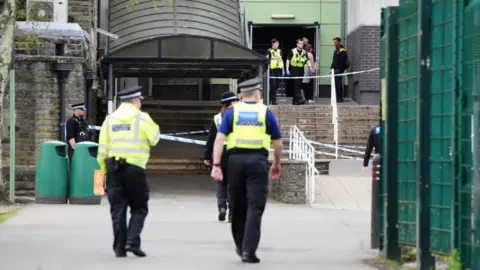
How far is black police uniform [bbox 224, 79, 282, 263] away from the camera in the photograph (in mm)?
10734

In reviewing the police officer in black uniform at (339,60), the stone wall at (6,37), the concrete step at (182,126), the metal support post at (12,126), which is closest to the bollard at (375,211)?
the stone wall at (6,37)

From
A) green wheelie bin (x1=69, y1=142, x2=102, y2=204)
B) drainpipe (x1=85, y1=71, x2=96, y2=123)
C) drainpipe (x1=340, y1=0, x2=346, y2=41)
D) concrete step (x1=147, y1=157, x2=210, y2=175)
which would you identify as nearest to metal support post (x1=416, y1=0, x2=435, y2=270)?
green wheelie bin (x1=69, y1=142, x2=102, y2=204)

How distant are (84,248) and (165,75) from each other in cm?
1536

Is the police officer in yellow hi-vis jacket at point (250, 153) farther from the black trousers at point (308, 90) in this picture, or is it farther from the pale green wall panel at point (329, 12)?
the pale green wall panel at point (329, 12)

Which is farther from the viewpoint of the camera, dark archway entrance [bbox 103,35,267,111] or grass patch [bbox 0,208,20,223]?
dark archway entrance [bbox 103,35,267,111]

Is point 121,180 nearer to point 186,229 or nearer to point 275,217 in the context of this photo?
point 186,229

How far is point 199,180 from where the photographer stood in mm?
25484

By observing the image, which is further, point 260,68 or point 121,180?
point 260,68

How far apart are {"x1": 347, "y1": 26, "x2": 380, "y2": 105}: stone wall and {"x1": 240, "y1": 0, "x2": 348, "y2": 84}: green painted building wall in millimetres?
2079

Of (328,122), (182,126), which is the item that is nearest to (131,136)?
(328,122)

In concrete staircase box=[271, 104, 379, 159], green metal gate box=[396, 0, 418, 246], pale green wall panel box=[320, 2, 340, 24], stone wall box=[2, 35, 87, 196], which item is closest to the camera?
green metal gate box=[396, 0, 418, 246]

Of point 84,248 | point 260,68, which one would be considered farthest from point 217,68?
point 84,248

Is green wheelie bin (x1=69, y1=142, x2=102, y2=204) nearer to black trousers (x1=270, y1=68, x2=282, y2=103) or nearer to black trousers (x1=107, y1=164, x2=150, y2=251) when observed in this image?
black trousers (x1=107, y1=164, x2=150, y2=251)

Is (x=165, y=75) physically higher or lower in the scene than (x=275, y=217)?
higher
